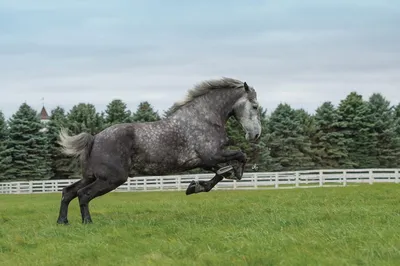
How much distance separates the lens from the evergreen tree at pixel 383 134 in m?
68.5

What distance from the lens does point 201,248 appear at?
6883mm

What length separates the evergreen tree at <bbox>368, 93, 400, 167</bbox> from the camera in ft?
225

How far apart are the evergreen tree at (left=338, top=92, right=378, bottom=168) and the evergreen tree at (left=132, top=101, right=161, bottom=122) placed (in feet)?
78.3

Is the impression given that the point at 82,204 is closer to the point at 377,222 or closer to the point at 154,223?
the point at 154,223

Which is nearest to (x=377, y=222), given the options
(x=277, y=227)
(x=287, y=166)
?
(x=277, y=227)

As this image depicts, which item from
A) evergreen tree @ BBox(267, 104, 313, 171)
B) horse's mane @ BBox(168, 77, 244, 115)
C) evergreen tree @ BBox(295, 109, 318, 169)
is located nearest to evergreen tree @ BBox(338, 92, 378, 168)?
evergreen tree @ BBox(295, 109, 318, 169)

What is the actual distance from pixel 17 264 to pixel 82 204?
12.5 ft

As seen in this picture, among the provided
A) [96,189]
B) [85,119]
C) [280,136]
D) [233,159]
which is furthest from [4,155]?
[233,159]

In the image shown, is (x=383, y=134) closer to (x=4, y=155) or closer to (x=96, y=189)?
(x=4, y=155)

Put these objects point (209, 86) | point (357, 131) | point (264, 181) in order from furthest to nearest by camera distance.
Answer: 1. point (357, 131)
2. point (264, 181)
3. point (209, 86)

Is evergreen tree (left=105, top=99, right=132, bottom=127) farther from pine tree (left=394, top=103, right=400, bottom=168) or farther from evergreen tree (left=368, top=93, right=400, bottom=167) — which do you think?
pine tree (left=394, top=103, right=400, bottom=168)

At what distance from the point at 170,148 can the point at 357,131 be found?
6255 centimetres

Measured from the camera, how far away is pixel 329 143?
69.1 meters

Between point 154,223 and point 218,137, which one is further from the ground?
point 218,137
